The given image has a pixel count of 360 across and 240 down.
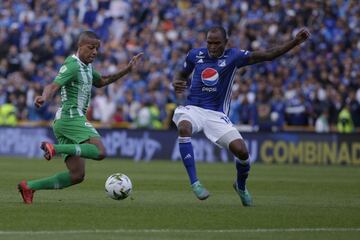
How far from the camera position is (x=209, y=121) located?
13516 mm

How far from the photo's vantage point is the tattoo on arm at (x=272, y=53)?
12805 millimetres

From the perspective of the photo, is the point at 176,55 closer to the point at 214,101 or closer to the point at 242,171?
the point at 214,101

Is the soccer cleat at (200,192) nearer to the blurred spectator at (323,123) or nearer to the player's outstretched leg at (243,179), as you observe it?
the player's outstretched leg at (243,179)

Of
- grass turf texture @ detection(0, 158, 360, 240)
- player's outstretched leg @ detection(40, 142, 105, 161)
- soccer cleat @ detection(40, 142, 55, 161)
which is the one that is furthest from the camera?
player's outstretched leg @ detection(40, 142, 105, 161)

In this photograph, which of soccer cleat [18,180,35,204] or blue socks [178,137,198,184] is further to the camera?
blue socks [178,137,198,184]

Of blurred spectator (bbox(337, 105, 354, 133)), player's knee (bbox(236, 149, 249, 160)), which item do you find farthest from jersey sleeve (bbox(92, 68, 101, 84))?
blurred spectator (bbox(337, 105, 354, 133))

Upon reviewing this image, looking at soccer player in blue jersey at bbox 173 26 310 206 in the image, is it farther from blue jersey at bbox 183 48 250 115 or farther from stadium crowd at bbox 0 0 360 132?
stadium crowd at bbox 0 0 360 132

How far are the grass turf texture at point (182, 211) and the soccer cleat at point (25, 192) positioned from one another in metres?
0.16

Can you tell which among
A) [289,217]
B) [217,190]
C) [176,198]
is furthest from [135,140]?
[289,217]

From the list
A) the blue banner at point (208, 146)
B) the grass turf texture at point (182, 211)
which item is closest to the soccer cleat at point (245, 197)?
the grass turf texture at point (182, 211)

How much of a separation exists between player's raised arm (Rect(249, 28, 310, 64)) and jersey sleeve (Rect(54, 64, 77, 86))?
8.10 feet

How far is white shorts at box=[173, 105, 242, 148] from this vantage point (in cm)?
1338

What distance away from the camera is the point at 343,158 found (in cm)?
2875

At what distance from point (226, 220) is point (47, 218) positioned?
2095 millimetres
